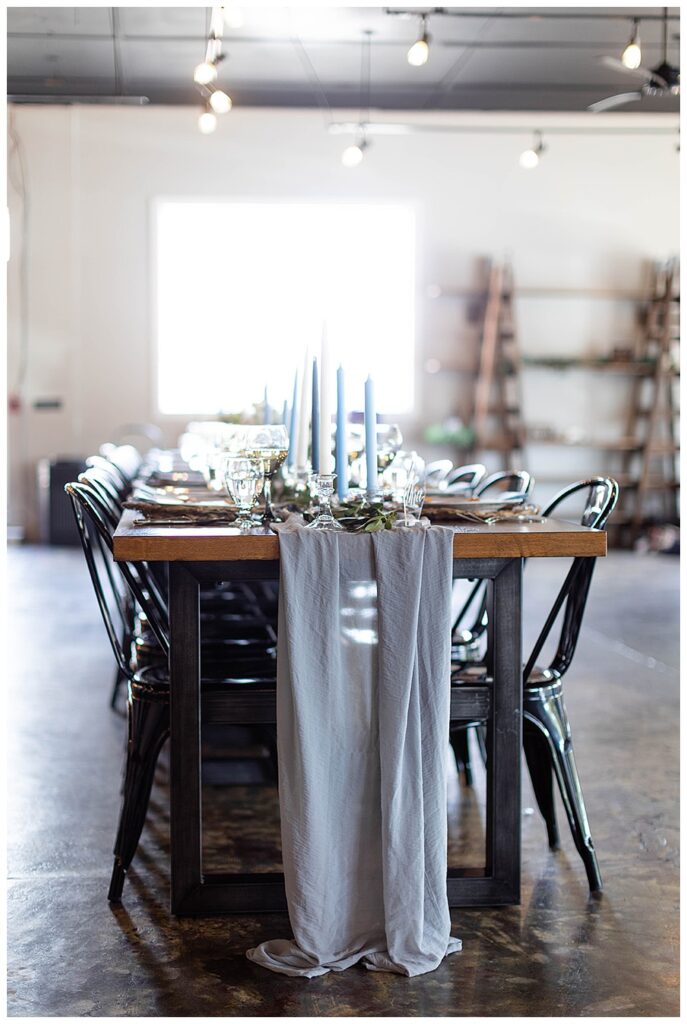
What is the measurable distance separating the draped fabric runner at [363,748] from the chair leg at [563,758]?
0.45 m

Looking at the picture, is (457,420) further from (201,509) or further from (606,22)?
(201,509)

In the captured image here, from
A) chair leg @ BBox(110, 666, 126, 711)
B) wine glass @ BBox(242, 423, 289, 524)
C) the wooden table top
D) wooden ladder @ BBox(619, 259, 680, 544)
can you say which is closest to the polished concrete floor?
chair leg @ BBox(110, 666, 126, 711)

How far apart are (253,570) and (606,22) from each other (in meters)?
5.97

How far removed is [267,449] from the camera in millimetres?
2424

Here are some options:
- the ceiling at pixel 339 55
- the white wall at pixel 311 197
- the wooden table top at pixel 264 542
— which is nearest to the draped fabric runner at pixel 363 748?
the wooden table top at pixel 264 542

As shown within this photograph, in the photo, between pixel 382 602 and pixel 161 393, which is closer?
pixel 382 602

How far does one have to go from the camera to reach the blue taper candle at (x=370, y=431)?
2.52 metres

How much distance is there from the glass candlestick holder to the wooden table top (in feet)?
0.34

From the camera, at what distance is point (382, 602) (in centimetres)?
208

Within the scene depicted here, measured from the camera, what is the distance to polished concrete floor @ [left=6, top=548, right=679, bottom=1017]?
6.41 ft

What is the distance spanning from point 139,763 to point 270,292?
23.0 ft

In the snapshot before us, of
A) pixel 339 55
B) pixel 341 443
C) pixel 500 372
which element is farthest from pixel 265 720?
pixel 500 372

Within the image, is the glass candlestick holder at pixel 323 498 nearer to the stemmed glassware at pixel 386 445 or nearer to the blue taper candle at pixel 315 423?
the blue taper candle at pixel 315 423

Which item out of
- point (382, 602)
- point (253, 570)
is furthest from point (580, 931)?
point (253, 570)
